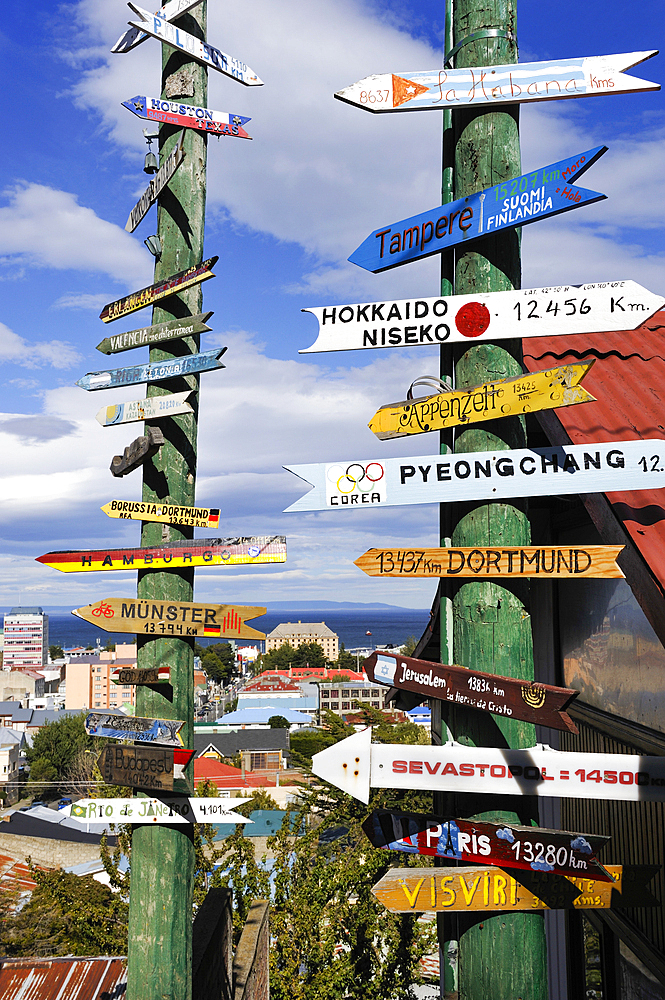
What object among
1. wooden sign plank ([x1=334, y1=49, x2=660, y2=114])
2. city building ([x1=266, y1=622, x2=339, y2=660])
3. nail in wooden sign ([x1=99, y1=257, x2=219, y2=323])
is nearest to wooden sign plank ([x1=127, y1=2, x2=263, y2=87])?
nail in wooden sign ([x1=99, y1=257, x2=219, y2=323])

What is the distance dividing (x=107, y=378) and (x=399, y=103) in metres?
2.95

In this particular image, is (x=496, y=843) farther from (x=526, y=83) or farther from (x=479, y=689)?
(x=526, y=83)

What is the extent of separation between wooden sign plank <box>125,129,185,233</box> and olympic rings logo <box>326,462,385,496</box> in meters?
2.96

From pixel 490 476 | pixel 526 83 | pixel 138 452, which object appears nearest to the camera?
pixel 490 476

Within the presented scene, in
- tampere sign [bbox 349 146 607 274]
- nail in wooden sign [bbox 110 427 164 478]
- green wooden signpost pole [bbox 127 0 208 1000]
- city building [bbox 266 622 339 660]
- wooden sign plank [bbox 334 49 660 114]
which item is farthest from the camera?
city building [bbox 266 622 339 660]

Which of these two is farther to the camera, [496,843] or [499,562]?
[499,562]

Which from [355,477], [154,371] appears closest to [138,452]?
[154,371]

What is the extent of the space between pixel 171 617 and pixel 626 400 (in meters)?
3.22

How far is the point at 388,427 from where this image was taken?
3.45m

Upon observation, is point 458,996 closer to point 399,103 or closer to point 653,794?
point 653,794

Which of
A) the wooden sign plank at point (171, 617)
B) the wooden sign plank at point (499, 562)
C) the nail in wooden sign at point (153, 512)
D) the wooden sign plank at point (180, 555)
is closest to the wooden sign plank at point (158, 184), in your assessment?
the nail in wooden sign at point (153, 512)

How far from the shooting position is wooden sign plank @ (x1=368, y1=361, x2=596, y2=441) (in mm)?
3115

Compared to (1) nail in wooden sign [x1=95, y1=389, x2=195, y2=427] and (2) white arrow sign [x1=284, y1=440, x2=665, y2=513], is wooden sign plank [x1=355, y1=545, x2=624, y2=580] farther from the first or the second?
(1) nail in wooden sign [x1=95, y1=389, x2=195, y2=427]

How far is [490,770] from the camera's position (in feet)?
9.70
